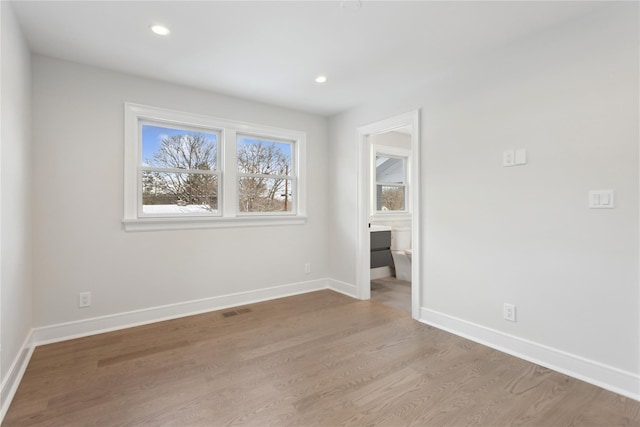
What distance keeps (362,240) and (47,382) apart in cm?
311

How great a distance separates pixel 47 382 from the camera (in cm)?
208

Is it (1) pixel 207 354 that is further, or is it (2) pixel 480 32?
(1) pixel 207 354

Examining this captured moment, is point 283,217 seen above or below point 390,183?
below

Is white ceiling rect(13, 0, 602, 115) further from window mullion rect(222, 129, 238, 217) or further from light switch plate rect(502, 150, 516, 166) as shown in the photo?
light switch plate rect(502, 150, 516, 166)

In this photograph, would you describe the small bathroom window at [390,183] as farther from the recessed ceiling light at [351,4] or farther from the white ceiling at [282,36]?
the recessed ceiling light at [351,4]

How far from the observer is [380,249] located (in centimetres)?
491

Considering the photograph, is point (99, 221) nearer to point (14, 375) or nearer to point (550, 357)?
point (14, 375)

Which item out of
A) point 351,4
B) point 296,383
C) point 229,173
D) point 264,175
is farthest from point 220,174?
point 296,383

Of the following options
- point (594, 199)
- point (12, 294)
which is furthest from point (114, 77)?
point (594, 199)

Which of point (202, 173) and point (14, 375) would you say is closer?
point (14, 375)

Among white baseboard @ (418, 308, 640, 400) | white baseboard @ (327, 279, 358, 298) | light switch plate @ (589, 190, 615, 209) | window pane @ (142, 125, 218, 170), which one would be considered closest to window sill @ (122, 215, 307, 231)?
window pane @ (142, 125, 218, 170)

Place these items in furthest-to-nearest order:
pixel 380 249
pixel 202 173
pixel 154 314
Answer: pixel 380 249 < pixel 202 173 < pixel 154 314

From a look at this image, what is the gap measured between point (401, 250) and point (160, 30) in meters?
4.25

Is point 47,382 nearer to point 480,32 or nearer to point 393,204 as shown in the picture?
point 480,32
